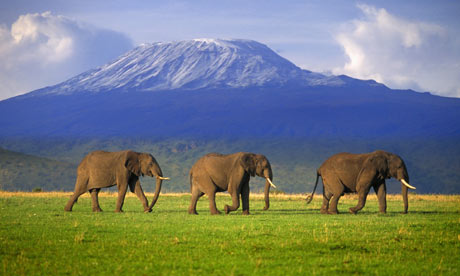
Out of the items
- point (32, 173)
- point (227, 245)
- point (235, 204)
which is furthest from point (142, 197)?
point (32, 173)

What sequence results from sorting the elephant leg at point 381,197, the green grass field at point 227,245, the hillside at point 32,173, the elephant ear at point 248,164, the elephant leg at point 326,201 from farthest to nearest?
the hillside at point 32,173
the elephant leg at point 326,201
the elephant leg at point 381,197
the elephant ear at point 248,164
the green grass field at point 227,245

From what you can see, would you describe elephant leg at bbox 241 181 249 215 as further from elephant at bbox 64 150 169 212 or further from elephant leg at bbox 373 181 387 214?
elephant leg at bbox 373 181 387 214

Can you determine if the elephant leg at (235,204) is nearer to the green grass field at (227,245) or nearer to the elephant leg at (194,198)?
the elephant leg at (194,198)

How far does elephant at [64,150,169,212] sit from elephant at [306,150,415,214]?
7.76 m

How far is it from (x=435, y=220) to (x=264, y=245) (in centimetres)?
1111

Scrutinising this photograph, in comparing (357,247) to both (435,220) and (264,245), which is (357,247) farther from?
(435,220)

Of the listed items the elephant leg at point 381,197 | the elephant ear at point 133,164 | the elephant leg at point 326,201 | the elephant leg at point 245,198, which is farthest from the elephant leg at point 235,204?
the elephant leg at point 381,197

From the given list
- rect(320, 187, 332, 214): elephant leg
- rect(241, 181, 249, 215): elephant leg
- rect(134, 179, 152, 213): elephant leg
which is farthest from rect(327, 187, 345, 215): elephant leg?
rect(134, 179, 152, 213): elephant leg

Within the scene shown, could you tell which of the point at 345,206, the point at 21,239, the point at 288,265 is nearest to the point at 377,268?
the point at 288,265

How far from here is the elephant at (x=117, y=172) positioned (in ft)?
113

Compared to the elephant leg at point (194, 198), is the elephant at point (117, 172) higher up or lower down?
higher up

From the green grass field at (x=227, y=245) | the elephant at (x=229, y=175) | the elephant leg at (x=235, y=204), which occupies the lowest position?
the green grass field at (x=227, y=245)

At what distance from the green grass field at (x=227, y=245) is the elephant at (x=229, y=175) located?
2839mm

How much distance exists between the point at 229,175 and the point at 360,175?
5966 millimetres
